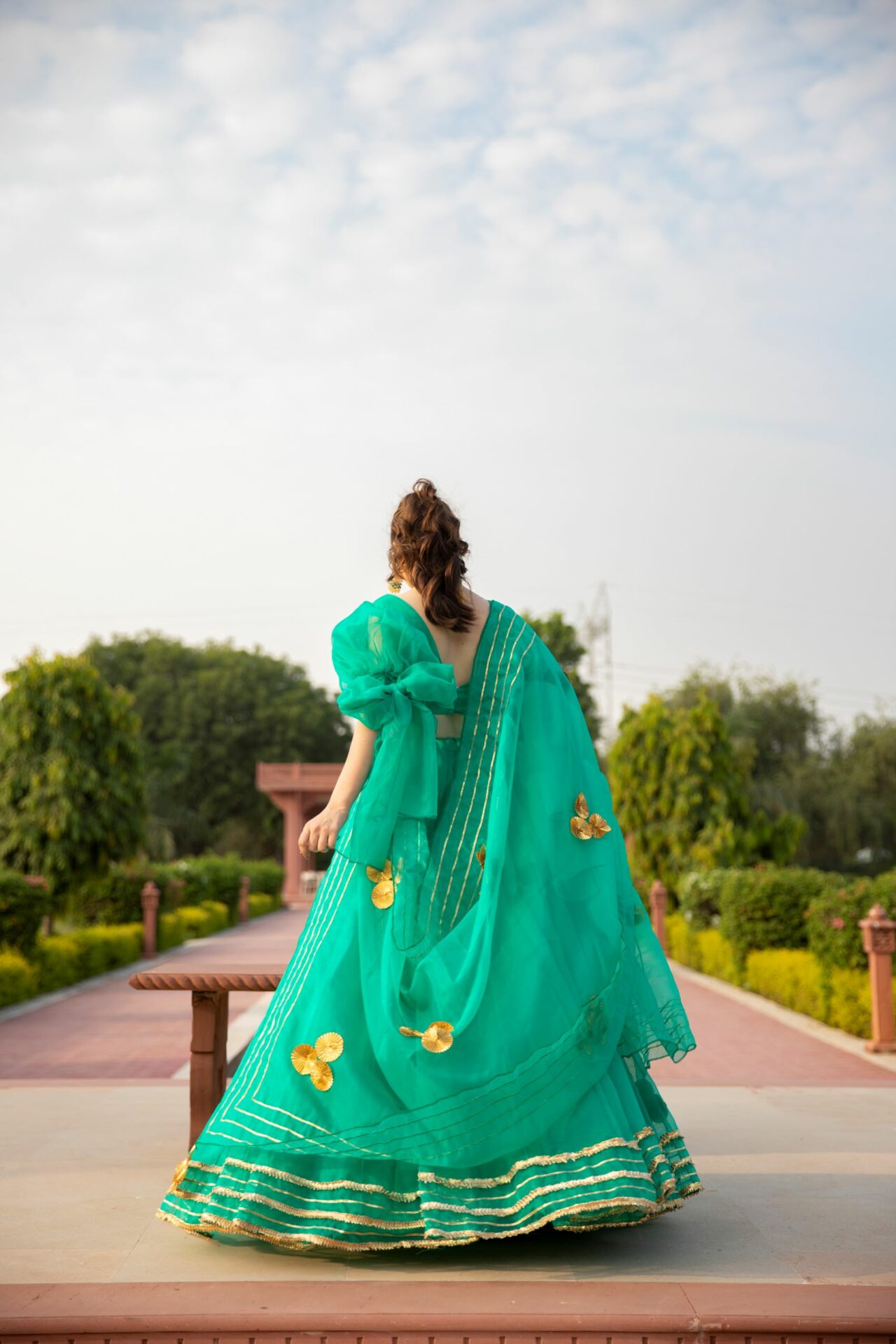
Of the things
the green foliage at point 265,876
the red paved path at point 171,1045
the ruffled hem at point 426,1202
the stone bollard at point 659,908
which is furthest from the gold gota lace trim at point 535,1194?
the green foliage at point 265,876

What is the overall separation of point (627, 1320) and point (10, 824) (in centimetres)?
1551

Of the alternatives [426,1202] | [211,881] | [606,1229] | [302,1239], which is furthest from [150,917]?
[426,1202]

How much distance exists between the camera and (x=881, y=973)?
8539 millimetres

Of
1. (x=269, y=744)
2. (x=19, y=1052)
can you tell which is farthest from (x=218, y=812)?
(x=19, y=1052)

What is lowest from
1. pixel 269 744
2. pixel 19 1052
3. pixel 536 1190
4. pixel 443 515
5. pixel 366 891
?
pixel 19 1052

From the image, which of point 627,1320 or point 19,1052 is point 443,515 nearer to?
point 627,1320

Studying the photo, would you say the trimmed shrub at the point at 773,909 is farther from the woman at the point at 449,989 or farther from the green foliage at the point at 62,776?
the woman at the point at 449,989

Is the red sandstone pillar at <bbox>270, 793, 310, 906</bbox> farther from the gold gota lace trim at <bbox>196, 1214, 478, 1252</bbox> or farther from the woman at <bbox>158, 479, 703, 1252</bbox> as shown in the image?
the gold gota lace trim at <bbox>196, 1214, 478, 1252</bbox>

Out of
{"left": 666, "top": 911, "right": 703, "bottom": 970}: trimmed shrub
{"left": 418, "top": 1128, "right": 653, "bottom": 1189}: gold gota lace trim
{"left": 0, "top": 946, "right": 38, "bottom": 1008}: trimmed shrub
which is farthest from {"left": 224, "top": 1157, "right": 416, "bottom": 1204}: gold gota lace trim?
{"left": 666, "top": 911, "right": 703, "bottom": 970}: trimmed shrub

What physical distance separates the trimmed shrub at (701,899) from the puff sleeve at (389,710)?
1377 centimetres

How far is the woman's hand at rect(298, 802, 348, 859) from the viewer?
3248mm

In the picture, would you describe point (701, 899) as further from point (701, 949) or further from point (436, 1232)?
point (436, 1232)

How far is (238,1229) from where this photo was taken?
295 centimetres

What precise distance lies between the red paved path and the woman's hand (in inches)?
126
